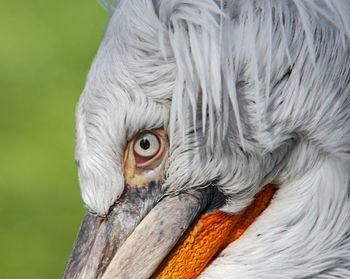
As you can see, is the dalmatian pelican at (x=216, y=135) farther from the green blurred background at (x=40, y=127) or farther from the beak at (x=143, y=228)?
the green blurred background at (x=40, y=127)

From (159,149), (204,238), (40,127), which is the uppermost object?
(159,149)

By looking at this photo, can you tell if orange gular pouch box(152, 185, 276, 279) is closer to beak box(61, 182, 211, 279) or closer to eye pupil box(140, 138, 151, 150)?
beak box(61, 182, 211, 279)

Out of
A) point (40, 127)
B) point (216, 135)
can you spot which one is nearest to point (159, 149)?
point (216, 135)

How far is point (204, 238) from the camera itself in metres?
2.94

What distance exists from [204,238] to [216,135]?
509 millimetres

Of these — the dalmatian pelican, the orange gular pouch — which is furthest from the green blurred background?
the dalmatian pelican

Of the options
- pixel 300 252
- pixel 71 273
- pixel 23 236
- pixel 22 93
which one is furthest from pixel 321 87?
pixel 22 93

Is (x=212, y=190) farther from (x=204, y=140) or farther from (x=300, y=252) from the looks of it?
(x=300, y=252)

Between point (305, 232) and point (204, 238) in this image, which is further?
point (204, 238)

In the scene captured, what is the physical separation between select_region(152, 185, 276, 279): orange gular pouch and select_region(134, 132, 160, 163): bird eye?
0.36m

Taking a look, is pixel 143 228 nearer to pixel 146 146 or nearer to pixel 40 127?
pixel 146 146

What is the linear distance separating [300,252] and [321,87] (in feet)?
2.28

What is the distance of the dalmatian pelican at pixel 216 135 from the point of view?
2.65m

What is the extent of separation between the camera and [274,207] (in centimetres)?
291
